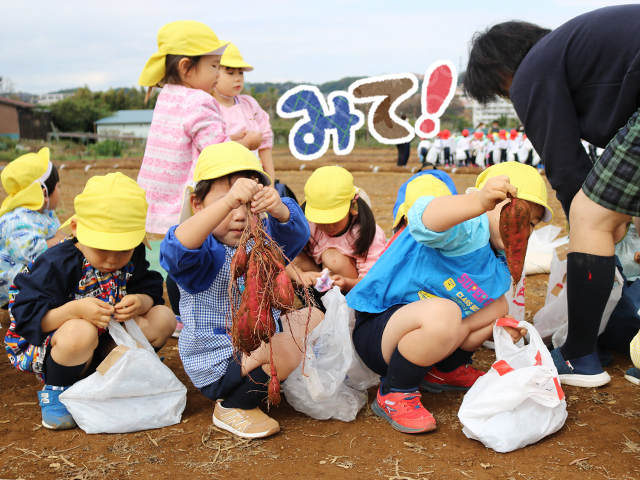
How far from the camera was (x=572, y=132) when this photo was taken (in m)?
2.38

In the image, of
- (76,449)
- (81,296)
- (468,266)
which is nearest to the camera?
(76,449)

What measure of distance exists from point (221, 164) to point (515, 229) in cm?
111

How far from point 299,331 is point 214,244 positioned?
0.53m

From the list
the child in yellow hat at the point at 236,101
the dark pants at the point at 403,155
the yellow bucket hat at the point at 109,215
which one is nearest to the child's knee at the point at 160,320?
the yellow bucket hat at the point at 109,215

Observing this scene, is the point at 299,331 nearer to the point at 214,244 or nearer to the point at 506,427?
the point at 214,244

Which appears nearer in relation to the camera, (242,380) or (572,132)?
(242,380)

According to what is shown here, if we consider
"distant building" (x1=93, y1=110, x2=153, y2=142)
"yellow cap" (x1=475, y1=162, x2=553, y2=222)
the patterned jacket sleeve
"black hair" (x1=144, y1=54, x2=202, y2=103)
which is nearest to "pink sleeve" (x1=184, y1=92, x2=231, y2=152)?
"black hair" (x1=144, y1=54, x2=202, y2=103)

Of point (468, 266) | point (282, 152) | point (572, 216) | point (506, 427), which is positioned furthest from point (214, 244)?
point (282, 152)

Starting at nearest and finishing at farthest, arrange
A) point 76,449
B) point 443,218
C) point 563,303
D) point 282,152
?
point 443,218, point 76,449, point 563,303, point 282,152

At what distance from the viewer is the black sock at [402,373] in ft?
7.02

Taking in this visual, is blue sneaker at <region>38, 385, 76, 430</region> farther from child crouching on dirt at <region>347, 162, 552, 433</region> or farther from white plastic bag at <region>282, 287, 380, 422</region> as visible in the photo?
child crouching on dirt at <region>347, 162, 552, 433</region>

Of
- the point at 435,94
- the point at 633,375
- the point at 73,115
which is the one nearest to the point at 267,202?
the point at 633,375

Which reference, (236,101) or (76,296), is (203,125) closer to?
(236,101)

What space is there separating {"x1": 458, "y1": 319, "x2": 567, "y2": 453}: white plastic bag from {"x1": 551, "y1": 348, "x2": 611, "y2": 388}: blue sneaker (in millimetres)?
470
